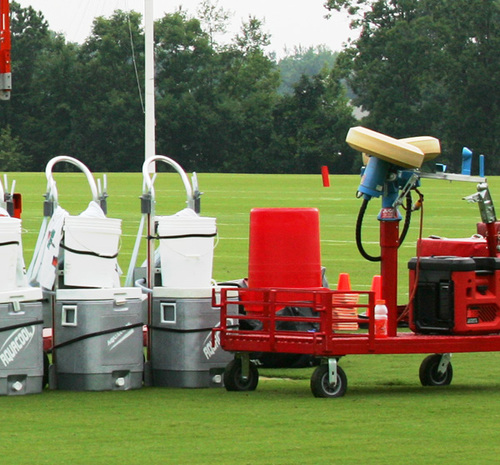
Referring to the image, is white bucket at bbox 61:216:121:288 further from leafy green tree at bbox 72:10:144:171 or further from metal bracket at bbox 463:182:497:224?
leafy green tree at bbox 72:10:144:171

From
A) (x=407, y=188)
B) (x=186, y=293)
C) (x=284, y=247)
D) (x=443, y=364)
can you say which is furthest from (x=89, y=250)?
(x=443, y=364)

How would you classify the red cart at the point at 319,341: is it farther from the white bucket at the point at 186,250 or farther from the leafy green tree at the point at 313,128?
the leafy green tree at the point at 313,128

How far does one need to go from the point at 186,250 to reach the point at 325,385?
134 centimetres

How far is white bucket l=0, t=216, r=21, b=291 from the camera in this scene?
28.2 feet

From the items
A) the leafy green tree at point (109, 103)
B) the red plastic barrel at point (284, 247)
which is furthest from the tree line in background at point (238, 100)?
the red plastic barrel at point (284, 247)

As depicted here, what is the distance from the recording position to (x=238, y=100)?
87312mm

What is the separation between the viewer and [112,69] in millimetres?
81438

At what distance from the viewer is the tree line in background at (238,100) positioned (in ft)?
263

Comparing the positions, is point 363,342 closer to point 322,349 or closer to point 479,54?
point 322,349

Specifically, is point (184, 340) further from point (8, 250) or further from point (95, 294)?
point (8, 250)

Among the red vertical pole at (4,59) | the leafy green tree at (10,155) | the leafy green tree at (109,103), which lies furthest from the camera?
the leafy green tree at (109,103)

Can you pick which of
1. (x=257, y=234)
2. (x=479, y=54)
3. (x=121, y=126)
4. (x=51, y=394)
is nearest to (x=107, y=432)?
(x=51, y=394)

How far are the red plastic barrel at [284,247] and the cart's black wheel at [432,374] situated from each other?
0.96 meters

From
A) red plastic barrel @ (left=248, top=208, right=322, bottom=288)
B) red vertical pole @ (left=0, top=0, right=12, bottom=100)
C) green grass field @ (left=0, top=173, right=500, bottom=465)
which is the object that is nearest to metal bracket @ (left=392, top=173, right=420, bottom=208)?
red plastic barrel @ (left=248, top=208, right=322, bottom=288)
